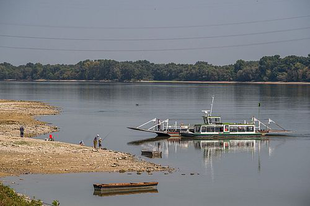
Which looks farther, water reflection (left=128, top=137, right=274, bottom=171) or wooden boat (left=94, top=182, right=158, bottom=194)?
water reflection (left=128, top=137, right=274, bottom=171)

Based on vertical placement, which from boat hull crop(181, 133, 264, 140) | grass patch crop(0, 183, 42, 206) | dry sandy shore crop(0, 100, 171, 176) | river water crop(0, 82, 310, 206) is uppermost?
grass patch crop(0, 183, 42, 206)

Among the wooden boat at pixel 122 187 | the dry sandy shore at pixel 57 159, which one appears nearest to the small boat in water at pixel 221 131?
the dry sandy shore at pixel 57 159

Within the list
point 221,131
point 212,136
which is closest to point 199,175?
point 212,136

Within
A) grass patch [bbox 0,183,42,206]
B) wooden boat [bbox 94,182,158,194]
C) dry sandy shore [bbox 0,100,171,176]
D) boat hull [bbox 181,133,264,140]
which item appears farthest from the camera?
boat hull [bbox 181,133,264,140]

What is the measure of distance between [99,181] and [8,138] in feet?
67.5

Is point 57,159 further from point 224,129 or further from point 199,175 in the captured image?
point 224,129

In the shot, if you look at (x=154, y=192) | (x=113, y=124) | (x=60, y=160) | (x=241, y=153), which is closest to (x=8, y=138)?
(x=60, y=160)

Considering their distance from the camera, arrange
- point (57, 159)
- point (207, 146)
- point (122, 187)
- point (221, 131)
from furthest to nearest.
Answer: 1. point (221, 131)
2. point (207, 146)
3. point (57, 159)
4. point (122, 187)

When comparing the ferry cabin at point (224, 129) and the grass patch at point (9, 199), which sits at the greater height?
the grass patch at point (9, 199)

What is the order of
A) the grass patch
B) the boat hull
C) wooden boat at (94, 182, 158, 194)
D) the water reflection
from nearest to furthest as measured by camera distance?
the grass patch < wooden boat at (94, 182, 158, 194) < the water reflection < the boat hull

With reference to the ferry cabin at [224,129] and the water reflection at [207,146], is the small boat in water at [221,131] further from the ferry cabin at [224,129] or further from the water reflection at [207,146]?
the water reflection at [207,146]

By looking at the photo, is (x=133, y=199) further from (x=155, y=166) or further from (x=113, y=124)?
(x=113, y=124)

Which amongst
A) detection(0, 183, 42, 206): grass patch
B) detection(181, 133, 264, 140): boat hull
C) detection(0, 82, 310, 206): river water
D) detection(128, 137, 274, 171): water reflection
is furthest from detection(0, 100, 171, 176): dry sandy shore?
detection(181, 133, 264, 140): boat hull

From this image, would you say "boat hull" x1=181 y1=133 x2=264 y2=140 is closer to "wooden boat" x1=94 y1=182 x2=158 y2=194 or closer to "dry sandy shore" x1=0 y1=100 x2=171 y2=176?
"dry sandy shore" x1=0 y1=100 x2=171 y2=176
